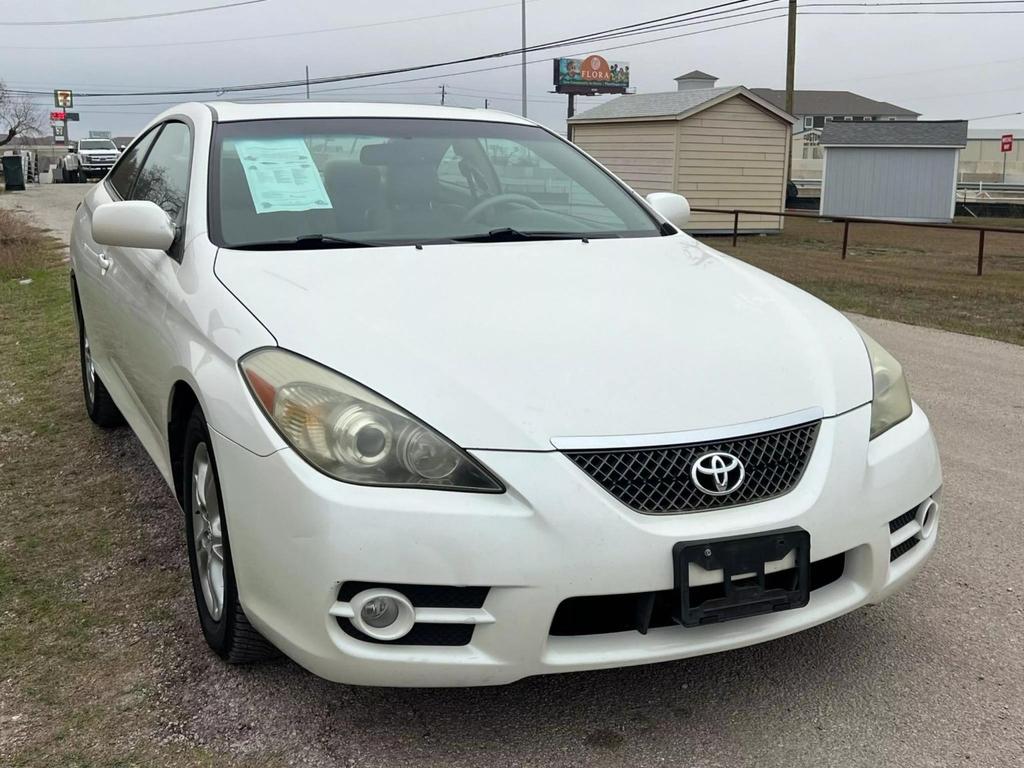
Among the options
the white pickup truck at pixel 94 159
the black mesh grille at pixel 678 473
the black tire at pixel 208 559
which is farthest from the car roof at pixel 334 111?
the white pickup truck at pixel 94 159

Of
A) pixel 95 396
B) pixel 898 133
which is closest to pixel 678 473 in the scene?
pixel 95 396

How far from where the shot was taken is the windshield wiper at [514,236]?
11.1ft

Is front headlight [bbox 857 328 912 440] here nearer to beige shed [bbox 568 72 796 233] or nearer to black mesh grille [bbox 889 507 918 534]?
black mesh grille [bbox 889 507 918 534]

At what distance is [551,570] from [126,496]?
263 cm

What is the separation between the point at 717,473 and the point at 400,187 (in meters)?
1.77

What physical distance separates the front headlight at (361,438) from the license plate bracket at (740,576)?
464 mm

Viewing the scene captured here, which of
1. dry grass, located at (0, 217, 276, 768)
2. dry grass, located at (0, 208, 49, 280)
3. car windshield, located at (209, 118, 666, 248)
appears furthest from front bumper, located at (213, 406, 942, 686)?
Result: dry grass, located at (0, 208, 49, 280)

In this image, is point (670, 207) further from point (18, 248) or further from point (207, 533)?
point (18, 248)

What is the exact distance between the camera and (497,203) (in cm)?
367

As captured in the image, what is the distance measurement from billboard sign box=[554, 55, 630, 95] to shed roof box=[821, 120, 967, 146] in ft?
156

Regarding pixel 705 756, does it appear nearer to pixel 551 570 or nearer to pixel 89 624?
pixel 551 570

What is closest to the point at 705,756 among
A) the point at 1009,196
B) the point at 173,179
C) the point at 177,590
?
the point at 177,590

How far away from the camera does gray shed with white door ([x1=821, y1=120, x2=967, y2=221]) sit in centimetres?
3497

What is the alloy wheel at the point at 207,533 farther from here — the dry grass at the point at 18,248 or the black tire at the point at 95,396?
the dry grass at the point at 18,248
